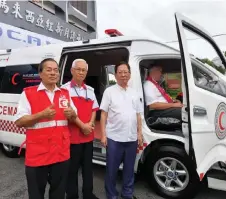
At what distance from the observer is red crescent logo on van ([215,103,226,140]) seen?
2.97 meters

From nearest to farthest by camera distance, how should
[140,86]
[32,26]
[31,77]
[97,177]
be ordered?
[140,86], [97,177], [31,77], [32,26]

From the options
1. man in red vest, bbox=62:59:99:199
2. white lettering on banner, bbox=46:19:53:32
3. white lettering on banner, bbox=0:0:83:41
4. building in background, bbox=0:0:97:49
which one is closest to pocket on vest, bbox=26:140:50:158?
man in red vest, bbox=62:59:99:199

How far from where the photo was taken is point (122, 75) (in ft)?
9.52

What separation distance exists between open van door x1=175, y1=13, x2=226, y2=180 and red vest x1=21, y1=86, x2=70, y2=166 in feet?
4.56

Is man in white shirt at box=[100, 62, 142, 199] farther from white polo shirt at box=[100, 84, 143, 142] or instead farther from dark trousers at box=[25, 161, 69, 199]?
dark trousers at box=[25, 161, 69, 199]

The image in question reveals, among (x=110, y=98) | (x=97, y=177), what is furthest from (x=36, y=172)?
(x=97, y=177)

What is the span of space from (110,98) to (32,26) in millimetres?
13013

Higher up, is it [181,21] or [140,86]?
[181,21]

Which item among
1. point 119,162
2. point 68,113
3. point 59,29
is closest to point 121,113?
point 119,162

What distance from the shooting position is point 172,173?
10.6 feet

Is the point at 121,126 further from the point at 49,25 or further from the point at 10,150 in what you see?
the point at 49,25

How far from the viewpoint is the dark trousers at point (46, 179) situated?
222 cm

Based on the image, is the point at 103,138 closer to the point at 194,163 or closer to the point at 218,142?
the point at 194,163

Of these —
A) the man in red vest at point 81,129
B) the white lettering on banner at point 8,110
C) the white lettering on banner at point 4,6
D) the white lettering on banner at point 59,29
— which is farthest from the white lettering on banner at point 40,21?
the man in red vest at point 81,129
